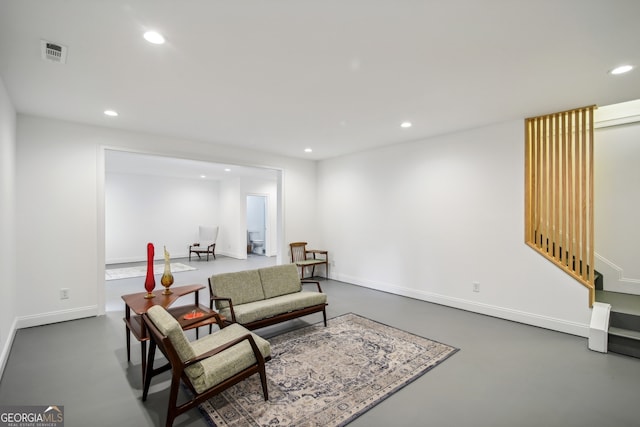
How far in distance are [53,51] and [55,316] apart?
3.39 metres

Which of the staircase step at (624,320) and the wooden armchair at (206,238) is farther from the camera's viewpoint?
the wooden armchair at (206,238)

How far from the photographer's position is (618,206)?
13.1 feet

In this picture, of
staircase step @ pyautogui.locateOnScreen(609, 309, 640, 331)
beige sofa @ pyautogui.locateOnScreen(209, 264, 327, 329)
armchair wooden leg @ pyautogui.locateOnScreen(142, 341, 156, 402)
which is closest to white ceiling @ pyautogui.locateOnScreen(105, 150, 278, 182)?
beige sofa @ pyautogui.locateOnScreen(209, 264, 327, 329)

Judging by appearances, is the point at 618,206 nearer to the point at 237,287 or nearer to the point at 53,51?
the point at 237,287

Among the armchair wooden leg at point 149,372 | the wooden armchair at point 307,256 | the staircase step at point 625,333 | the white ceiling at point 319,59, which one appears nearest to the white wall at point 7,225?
the white ceiling at point 319,59

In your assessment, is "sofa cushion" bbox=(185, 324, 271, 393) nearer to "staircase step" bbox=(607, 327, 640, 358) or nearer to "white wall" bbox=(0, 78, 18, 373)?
"white wall" bbox=(0, 78, 18, 373)

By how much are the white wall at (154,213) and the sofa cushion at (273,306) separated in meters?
7.12

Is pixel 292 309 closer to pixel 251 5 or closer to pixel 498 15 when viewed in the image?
pixel 251 5

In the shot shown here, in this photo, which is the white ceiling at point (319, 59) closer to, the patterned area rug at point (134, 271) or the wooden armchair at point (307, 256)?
the wooden armchair at point (307, 256)

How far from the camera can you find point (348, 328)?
12.1 ft

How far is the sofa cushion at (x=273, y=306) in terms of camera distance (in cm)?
312

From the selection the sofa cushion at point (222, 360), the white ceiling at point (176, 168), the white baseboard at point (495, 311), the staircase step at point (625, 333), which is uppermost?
the white ceiling at point (176, 168)

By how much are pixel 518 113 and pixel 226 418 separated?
4.42m

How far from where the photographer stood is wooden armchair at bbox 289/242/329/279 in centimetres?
626
